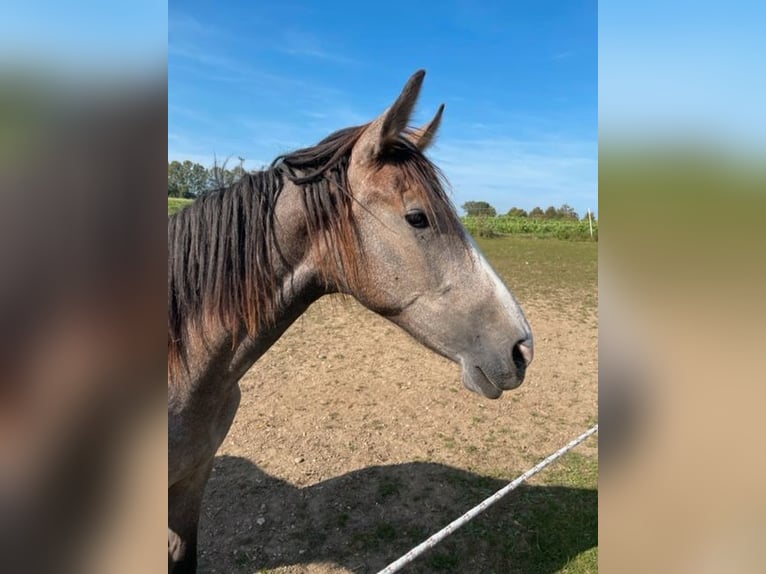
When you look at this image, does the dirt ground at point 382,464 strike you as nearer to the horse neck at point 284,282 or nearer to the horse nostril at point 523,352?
the horse neck at point 284,282

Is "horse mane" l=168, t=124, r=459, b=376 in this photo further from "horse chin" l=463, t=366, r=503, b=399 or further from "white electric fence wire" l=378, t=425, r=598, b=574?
"white electric fence wire" l=378, t=425, r=598, b=574

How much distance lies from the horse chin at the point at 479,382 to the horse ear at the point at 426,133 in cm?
98

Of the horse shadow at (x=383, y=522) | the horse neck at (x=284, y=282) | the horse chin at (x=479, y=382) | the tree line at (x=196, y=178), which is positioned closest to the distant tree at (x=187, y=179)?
the tree line at (x=196, y=178)

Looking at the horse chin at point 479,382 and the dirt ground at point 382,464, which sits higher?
the horse chin at point 479,382

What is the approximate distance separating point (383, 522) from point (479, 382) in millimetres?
2288

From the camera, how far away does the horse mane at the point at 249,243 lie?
5.46 ft

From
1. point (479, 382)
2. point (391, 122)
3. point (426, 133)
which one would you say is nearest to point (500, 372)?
point (479, 382)

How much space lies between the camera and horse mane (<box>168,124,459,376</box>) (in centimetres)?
166

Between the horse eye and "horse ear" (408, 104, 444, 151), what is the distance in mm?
491

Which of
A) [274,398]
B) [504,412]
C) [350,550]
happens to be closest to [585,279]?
[504,412]

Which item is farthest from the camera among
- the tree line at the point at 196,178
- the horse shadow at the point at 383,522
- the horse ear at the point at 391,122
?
the horse shadow at the point at 383,522

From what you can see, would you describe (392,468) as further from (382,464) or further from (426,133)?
(426,133)
